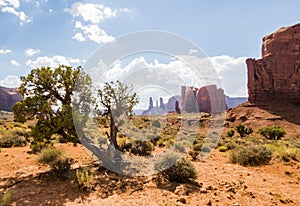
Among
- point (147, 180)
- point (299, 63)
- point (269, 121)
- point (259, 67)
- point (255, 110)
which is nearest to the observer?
point (147, 180)

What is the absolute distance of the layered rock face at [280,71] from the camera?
167 ft

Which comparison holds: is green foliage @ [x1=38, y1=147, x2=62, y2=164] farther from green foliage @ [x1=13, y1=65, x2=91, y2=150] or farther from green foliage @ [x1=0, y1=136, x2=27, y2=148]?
green foliage @ [x1=0, y1=136, x2=27, y2=148]

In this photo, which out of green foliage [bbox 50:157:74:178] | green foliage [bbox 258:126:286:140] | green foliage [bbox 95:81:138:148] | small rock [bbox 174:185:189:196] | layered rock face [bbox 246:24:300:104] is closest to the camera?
small rock [bbox 174:185:189:196]

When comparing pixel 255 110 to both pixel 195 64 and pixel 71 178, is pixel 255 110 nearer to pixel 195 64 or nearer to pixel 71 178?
pixel 195 64

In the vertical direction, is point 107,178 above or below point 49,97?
below

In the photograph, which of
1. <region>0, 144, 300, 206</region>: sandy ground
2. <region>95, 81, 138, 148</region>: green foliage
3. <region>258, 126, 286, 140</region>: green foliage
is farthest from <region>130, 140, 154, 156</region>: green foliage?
<region>258, 126, 286, 140</region>: green foliage

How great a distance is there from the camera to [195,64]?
1011 centimetres

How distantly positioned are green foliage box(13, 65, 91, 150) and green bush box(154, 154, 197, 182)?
14.0 ft

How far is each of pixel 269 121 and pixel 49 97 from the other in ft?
144

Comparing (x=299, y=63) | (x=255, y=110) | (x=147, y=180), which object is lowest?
(x=147, y=180)

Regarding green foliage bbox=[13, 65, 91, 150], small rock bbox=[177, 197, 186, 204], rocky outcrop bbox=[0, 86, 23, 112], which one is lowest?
small rock bbox=[177, 197, 186, 204]

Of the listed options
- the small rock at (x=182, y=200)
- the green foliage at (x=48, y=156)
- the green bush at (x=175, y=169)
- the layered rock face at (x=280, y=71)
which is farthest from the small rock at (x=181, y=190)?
the layered rock face at (x=280, y=71)

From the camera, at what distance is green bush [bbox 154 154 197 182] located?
23.5ft

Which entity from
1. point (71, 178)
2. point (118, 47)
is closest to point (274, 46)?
point (118, 47)
